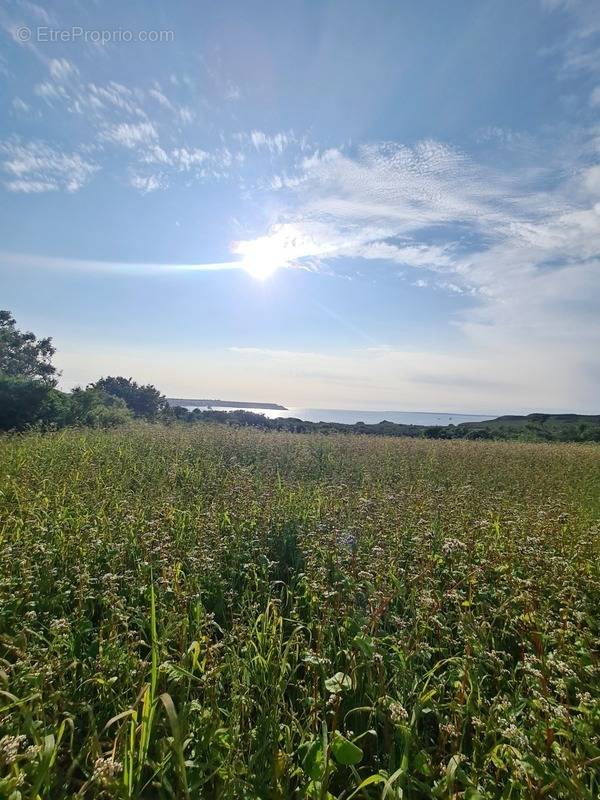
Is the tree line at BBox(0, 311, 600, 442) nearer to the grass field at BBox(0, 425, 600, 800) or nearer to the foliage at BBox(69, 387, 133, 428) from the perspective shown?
the foliage at BBox(69, 387, 133, 428)

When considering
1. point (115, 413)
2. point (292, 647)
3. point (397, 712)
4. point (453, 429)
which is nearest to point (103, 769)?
point (397, 712)

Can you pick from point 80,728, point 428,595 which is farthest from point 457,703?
point 80,728

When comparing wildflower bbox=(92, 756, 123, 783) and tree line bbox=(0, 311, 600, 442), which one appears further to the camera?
tree line bbox=(0, 311, 600, 442)

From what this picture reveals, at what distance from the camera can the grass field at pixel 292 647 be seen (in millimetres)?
1530

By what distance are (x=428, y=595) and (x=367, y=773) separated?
92 cm

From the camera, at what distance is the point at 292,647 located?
8.16 feet

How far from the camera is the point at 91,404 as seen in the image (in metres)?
16.9

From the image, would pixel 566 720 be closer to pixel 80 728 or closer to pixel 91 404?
pixel 80 728

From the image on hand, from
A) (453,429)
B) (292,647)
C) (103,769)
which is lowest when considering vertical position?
(292,647)

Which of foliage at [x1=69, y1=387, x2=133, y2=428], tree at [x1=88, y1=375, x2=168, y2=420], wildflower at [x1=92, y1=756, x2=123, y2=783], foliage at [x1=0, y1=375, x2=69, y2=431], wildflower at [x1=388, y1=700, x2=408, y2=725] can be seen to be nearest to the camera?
wildflower at [x1=92, y1=756, x2=123, y2=783]

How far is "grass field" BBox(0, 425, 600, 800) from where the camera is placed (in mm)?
1530

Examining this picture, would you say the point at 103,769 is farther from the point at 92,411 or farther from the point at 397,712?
the point at 92,411

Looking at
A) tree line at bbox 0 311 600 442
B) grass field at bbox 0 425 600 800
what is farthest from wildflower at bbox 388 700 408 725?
tree line at bbox 0 311 600 442

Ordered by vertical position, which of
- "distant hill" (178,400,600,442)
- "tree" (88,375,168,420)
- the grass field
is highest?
"tree" (88,375,168,420)
